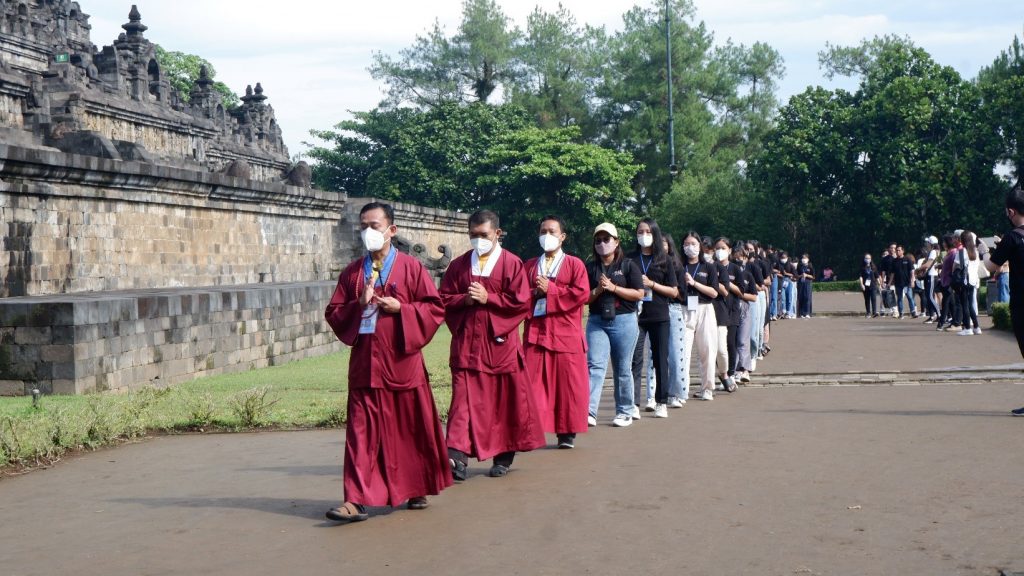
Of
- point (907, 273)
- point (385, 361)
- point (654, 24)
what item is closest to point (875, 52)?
point (654, 24)

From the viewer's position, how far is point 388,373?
646 cm

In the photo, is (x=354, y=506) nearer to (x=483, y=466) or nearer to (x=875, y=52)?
(x=483, y=466)

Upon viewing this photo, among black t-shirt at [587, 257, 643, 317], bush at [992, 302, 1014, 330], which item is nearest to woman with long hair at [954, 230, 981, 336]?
bush at [992, 302, 1014, 330]

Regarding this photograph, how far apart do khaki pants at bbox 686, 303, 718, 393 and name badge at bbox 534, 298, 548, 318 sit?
2.94 meters

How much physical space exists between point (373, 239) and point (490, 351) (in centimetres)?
140

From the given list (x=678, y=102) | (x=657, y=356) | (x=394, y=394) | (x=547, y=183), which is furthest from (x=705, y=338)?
(x=678, y=102)

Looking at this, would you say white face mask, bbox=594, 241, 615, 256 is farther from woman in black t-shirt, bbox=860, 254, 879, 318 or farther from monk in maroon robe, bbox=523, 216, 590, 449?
woman in black t-shirt, bbox=860, 254, 879, 318

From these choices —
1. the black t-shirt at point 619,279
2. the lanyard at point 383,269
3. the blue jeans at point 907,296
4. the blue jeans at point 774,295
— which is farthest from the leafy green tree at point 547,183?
the lanyard at point 383,269

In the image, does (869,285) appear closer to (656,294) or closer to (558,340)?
(656,294)

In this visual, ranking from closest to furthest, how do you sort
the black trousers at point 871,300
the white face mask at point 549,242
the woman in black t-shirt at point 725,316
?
the white face mask at point 549,242, the woman in black t-shirt at point 725,316, the black trousers at point 871,300

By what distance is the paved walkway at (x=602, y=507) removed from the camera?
5.18 m

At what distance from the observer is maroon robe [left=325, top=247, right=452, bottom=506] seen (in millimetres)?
6320

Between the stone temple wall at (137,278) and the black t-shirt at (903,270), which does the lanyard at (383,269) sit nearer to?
the stone temple wall at (137,278)

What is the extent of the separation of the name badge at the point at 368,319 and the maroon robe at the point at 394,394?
0.03m
